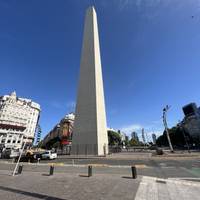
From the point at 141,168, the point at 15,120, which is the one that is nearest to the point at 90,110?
the point at 141,168

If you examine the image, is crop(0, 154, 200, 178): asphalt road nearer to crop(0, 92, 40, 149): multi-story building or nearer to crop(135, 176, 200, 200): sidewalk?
crop(135, 176, 200, 200): sidewalk

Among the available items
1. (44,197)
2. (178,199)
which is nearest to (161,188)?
(178,199)

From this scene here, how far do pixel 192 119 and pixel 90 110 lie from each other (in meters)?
94.8

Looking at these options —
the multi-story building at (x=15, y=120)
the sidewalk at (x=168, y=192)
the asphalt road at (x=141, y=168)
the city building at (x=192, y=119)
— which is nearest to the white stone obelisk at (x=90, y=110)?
the asphalt road at (x=141, y=168)

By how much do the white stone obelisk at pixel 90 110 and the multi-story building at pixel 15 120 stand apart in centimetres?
6389

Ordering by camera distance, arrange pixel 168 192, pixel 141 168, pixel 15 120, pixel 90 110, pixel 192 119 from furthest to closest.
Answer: pixel 15 120
pixel 192 119
pixel 90 110
pixel 141 168
pixel 168 192

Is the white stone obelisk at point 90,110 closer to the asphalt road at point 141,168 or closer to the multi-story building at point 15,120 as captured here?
the asphalt road at point 141,168

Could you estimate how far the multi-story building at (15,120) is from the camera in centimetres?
9825

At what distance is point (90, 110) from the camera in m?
36.0

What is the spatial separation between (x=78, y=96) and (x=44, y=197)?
32.6 meters

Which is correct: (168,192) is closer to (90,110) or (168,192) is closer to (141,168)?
(141,168)

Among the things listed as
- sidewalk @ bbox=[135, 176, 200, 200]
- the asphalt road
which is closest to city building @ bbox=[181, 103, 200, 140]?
the asphalt road

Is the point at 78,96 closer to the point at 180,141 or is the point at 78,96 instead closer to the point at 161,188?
the point at 161,188

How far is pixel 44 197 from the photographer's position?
683 centimetres
